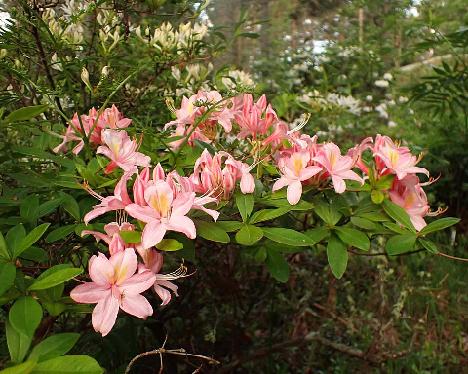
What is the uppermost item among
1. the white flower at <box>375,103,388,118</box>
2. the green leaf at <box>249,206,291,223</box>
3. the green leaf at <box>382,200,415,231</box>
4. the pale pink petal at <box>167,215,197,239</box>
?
the pale pink petal at <box>167,215,197,239</box>

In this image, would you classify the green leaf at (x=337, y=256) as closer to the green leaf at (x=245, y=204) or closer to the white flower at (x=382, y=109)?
the green leaf at (x=245, y=204)

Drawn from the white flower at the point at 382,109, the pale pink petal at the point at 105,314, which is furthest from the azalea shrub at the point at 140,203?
the white flower at the point at 382,109

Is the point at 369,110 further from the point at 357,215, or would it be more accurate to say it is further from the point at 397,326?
the point at 357,215

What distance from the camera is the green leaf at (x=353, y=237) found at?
0.89 m

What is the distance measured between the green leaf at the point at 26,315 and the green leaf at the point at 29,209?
0.72 feet

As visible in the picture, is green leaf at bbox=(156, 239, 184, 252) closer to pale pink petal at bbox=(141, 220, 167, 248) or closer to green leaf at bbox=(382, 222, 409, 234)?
pale pink petal at bbox=(141, 220, 167, 248)

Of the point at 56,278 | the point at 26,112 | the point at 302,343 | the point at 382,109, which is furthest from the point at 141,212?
the point at 382,109

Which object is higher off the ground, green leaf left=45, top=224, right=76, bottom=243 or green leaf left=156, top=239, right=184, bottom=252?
green leaf left=156, top=239, right=184, bottom=252

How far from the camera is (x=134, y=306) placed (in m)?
0.72

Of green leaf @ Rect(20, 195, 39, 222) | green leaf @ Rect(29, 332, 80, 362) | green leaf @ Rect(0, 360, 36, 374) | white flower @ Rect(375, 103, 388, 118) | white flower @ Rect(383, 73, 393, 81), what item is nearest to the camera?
green leaf @ Rect(0, 360, 36, 374)

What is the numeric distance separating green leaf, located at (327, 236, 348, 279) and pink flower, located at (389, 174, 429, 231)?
14 centimetres

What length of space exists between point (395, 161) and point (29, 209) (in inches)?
24.7

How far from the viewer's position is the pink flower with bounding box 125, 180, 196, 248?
0.74 meters

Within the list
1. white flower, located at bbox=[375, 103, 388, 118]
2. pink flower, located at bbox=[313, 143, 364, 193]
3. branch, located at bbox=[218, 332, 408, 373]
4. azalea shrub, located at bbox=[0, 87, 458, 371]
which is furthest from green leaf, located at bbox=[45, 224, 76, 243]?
white flower, located at bbox=[375, 103, 388, 118]
